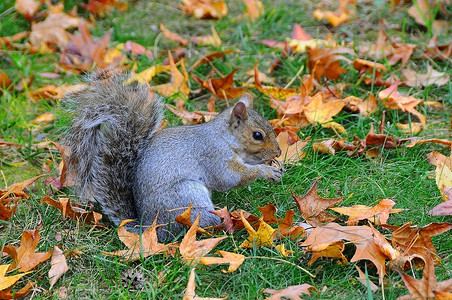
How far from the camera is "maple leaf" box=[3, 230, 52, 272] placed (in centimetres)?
210

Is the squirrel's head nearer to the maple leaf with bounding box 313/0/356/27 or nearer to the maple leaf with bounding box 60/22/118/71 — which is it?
the maple leaf with bounding box 60/22/118/71

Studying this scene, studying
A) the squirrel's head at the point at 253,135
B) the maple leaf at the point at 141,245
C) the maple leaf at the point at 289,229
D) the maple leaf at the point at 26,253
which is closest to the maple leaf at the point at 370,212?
the maple leaf at the point at 289,229

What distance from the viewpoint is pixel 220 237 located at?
2143 millimetres

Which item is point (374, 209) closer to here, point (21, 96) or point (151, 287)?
point (151, 287)

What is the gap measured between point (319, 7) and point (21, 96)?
207 centimetres

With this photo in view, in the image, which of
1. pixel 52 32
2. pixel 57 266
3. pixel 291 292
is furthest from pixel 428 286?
pixel 52 32

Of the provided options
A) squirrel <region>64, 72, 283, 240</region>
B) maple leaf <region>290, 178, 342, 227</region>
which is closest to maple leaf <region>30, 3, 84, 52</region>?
squirrel <region>64, 72, 283, 240</region>

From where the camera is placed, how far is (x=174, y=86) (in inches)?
126

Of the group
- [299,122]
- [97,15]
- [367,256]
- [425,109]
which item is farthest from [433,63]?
[97,15]

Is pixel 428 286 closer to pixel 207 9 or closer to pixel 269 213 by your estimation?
pixel 269 213

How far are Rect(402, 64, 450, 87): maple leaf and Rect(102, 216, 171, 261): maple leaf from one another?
1.72 meters

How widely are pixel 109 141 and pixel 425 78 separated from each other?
1810 millimetres

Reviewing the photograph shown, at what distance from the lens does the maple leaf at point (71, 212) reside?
2.35 metres

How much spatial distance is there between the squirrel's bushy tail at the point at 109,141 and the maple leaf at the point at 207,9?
173 cm
